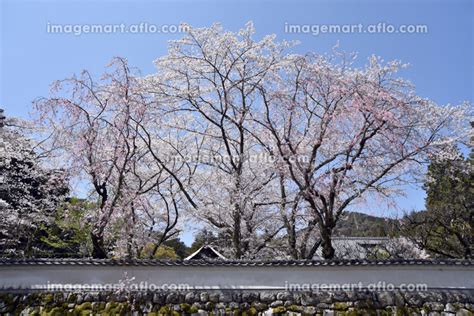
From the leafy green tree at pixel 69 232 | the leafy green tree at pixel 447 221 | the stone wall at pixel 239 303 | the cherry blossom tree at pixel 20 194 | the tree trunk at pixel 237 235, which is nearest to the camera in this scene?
the stone wall at pixel 239 303

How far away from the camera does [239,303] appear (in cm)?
574

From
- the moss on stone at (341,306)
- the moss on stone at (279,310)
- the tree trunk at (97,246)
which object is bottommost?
the moss on stone at (279,310)

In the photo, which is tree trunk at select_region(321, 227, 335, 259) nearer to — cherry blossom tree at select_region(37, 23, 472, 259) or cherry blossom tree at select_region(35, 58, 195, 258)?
cherry blossom tree at select_region(37, 23, 472, 259)

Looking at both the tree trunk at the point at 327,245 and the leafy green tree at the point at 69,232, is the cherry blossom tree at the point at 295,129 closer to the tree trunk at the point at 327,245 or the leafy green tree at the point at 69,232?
the tree trunk at the point at 327,245

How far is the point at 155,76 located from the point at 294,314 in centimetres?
554

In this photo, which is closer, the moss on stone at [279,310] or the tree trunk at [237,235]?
the moss on stone at [279,310]

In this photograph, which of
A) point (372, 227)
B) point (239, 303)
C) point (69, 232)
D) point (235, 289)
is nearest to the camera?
point (239, 303)

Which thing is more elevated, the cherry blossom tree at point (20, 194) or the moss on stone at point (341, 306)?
the cherry blossom tree at point (20, 194)

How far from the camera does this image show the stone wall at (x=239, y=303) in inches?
217

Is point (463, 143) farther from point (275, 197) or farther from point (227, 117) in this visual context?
point (227, 117)

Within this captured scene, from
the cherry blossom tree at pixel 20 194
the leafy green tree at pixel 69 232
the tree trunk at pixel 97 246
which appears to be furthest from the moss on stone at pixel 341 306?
the cherry blossom tree at pixel 20 194

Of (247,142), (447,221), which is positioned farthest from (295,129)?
→ (447,221)

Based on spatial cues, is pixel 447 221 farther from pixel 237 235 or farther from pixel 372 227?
pixel 237 235

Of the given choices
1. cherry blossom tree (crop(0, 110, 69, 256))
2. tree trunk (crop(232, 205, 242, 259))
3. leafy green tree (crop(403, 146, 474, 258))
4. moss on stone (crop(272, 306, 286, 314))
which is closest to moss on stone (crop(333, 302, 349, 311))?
moss on stone (crop(272, 306, 286, 314))
